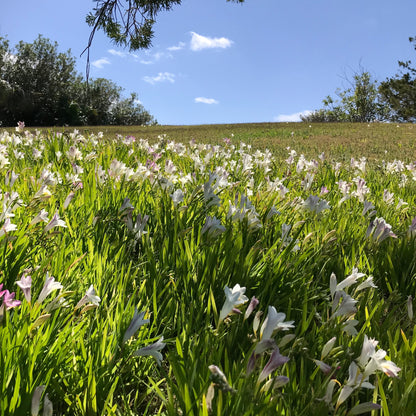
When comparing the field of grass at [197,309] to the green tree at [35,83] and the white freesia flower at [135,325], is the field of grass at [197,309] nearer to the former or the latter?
the white freesia flower at [135,325]

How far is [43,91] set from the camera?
45.2m

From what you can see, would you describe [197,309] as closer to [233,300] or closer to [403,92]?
[233,300]

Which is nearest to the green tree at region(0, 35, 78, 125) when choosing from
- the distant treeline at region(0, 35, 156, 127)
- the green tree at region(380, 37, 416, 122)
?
the distant treeline at region(0, 35, 156, 127)

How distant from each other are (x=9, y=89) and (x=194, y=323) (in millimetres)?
43907

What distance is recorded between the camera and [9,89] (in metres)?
38.6

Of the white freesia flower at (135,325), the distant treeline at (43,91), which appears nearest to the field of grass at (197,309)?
the white freesia flower at (135,325)

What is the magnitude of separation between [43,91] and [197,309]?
49834 mm

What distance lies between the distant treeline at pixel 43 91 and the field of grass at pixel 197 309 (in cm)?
3820

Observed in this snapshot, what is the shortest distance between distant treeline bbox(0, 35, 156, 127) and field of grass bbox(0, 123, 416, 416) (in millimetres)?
38205

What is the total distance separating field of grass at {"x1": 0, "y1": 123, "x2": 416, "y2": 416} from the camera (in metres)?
1.04

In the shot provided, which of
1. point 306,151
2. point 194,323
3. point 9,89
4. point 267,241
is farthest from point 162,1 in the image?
point 9,89

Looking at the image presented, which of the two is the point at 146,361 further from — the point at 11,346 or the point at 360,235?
→ the point at 360,235

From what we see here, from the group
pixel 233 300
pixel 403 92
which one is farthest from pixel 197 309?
pixel 403 92

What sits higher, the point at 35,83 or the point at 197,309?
the point at 35,83
